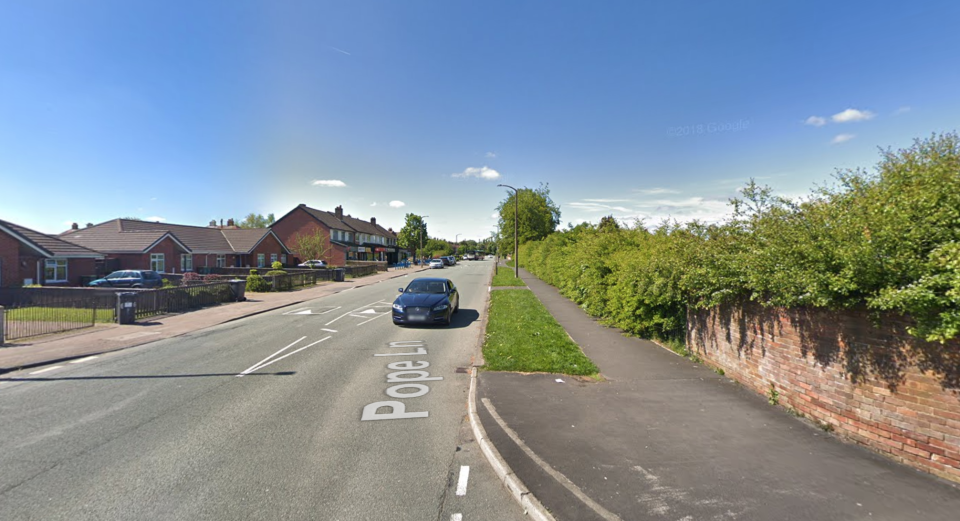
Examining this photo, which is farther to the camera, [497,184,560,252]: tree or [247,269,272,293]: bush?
[497,184,560,252]: tree

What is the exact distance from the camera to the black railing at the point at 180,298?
549 inches

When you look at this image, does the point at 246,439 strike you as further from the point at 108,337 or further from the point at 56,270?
the point at 56,270

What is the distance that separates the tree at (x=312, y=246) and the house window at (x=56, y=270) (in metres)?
20.5

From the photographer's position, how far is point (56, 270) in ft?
75.9

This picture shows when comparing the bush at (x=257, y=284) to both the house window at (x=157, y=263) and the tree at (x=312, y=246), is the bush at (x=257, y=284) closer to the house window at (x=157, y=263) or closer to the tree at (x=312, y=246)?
the house window at (x=157, y=263)

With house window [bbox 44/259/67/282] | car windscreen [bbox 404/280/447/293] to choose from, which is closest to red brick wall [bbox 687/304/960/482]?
car windscreen [bbox 404/280/447/293]

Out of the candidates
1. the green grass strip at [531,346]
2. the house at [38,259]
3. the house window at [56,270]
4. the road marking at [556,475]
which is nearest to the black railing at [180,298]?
the house at [38,259]

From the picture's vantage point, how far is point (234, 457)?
14.1ft

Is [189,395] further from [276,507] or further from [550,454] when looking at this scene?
[550,454]

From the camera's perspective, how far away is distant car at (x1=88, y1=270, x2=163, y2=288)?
69.0 feet

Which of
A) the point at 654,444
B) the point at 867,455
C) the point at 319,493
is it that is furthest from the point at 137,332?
the point at 867,455

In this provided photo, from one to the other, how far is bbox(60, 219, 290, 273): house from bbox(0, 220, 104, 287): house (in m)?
3.30

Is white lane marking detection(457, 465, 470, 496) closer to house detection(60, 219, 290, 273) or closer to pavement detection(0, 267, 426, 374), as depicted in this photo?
pavement detection(0, 267, 426, 374)

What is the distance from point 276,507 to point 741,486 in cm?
424
